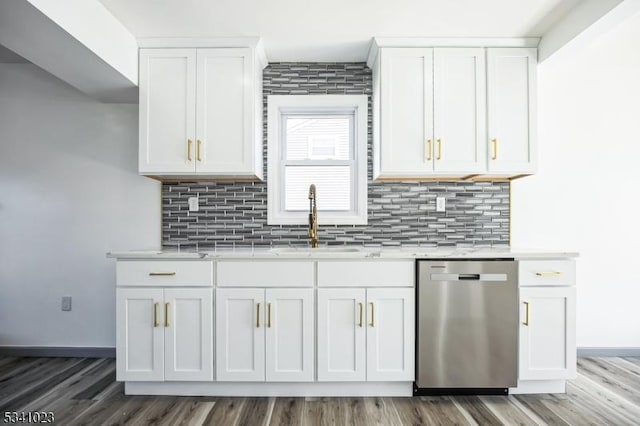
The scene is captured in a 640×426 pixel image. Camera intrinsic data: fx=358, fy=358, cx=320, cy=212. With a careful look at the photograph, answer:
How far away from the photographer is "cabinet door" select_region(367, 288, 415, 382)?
224cm

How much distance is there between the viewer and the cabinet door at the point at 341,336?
224 centimetres

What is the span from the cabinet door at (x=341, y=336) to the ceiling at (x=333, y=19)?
175 cm

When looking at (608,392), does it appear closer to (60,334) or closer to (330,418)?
(330,418)

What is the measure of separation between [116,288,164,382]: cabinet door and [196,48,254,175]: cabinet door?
37.7 inches

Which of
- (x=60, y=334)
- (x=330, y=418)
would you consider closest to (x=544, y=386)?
(x=330, y=418)

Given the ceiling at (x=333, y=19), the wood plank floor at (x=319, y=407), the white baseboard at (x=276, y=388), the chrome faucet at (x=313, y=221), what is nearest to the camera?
the wood plank floor at (x=319, y=407)

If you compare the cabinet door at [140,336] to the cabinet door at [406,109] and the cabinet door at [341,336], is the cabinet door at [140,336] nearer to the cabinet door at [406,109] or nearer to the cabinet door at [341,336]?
the cabinet door at [341,336]

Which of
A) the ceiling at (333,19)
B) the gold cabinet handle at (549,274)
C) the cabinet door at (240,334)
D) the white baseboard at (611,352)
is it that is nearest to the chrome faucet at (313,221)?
the cabinet door at (240,334)

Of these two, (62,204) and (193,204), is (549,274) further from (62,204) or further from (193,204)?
(62,204)

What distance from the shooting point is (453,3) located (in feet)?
7.13

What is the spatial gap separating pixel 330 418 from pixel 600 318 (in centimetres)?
245

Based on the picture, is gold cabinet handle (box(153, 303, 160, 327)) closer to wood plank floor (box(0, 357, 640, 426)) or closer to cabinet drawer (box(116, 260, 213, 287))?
cabinet drawer (box(116, 260, 213, 287))

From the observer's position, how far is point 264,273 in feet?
7.45

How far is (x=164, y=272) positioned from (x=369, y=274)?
1.30 m
